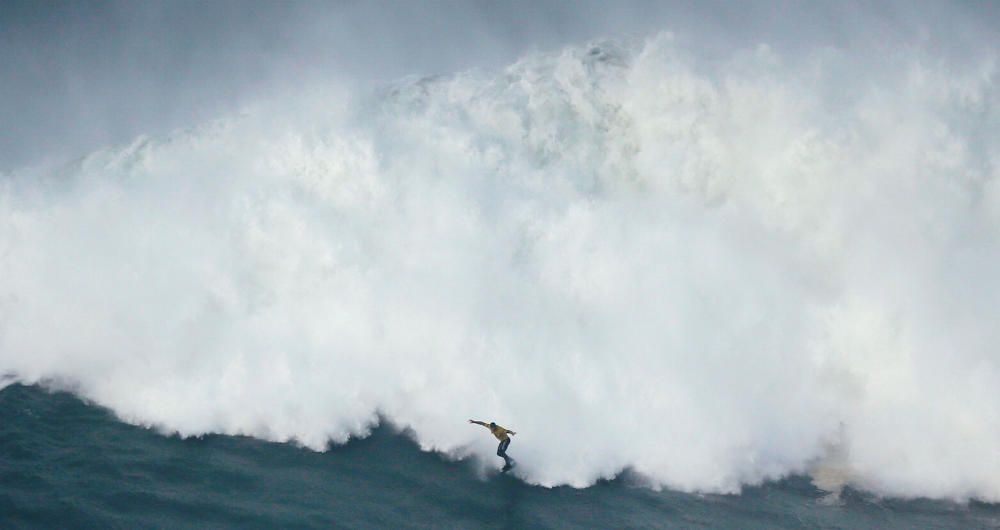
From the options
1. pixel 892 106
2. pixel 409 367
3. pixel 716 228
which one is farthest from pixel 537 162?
pixel 892 106

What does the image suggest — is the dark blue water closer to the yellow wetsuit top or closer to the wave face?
the wave face

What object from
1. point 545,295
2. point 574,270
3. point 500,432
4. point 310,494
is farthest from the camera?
point 574,270

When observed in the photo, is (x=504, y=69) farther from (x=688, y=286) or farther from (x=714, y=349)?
(x=714, y=349)

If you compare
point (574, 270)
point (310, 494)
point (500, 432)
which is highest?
point (574, 270)

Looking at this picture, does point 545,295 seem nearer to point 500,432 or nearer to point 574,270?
point 574,270

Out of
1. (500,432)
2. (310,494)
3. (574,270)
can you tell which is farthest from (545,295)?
(310,494)

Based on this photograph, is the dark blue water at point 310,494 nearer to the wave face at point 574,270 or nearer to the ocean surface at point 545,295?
the ocean surface at point 545,295
